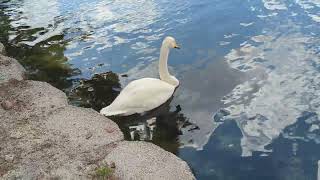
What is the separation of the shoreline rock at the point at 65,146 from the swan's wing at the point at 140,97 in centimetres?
47

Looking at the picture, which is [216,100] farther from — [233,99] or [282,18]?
[282,18]

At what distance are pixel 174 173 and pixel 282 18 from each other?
27.0 feet

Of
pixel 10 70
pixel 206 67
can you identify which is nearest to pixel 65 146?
pixel 10 70

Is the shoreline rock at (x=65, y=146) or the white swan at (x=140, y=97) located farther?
the white swan at (x=140, y=97)

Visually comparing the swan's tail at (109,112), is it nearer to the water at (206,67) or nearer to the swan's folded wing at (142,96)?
the swan's folded wing at (142,96)

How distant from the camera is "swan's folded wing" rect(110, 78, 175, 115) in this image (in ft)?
33.0

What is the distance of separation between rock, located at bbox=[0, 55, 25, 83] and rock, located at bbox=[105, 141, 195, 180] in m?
4.70

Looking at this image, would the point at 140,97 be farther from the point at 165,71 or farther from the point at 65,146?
the point at 65,146

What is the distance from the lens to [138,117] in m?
10.4

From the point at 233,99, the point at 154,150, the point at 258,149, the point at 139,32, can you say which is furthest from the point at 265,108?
the point at 139,32

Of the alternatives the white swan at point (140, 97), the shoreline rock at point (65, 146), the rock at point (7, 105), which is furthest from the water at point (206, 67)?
the rock at point (7, 105)

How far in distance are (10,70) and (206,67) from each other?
4.84 meters

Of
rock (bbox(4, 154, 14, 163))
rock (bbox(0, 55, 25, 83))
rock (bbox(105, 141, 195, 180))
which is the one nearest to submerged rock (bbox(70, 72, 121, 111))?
rock (bbox(0, 55, 25, 83))

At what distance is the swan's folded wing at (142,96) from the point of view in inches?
396
